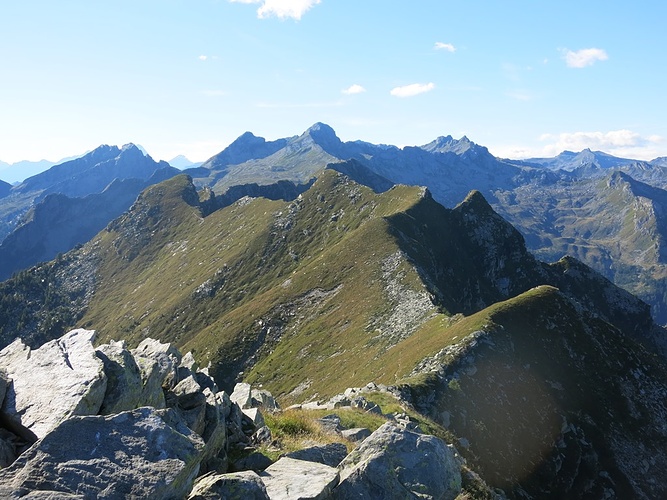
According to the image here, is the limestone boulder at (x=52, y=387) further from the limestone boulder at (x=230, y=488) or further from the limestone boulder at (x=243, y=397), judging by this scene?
the limestone boulder at (x=243, y=397)

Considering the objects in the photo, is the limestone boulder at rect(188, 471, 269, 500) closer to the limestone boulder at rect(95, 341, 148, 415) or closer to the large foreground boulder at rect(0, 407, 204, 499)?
the large foreground boulder at rect(0, 407, 204, 499)

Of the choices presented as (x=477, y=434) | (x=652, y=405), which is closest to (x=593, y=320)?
(x=652, y=405)

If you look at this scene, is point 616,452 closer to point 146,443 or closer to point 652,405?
point 652,405

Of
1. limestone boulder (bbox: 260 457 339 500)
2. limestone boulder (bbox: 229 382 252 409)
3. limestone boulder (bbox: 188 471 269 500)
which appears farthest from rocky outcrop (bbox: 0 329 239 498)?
limestone boulder (bbox: 229 382 252 409)

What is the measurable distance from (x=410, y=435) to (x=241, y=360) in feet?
345

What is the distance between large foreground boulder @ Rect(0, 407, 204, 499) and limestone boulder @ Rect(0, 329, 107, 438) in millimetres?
2218

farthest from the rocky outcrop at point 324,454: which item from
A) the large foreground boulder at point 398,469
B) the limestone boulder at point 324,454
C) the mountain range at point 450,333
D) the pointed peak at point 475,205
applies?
the pointed peak at point 475,205

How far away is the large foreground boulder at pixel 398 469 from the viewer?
13180mm

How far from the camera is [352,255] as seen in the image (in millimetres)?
129875

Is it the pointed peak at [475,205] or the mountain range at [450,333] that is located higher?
the pointed peak at [475,205]

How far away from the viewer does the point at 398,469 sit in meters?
14.3

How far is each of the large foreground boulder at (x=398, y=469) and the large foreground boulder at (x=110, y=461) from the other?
16.0 feet

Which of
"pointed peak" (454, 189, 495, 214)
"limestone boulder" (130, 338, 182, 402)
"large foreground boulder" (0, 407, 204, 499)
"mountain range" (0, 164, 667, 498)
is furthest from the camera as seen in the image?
"pointed peak" (454, 189, 495, 214)

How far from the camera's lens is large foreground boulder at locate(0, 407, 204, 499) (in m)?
10.0
